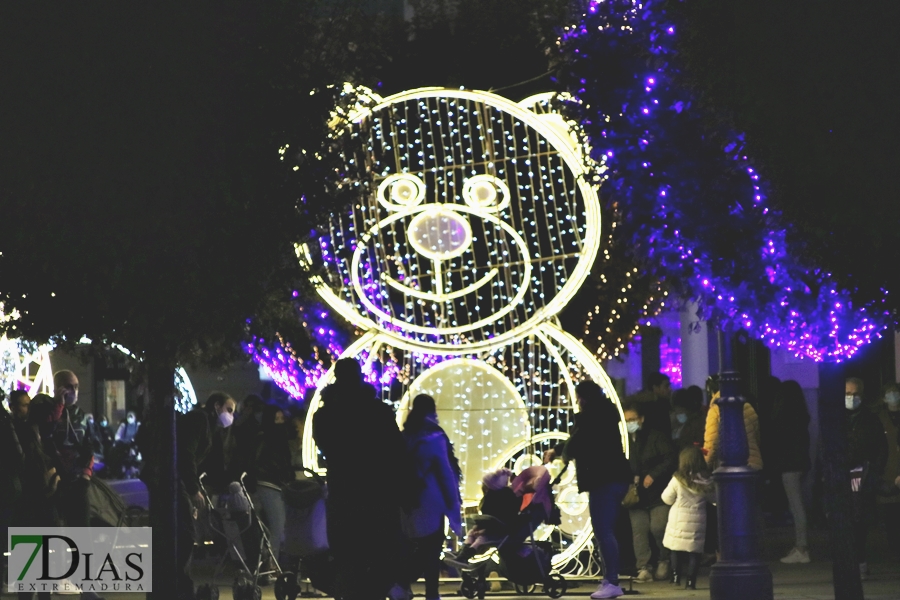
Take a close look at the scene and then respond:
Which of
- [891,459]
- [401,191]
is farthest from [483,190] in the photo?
[891,459]

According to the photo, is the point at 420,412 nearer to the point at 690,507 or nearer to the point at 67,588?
the point at 690,507

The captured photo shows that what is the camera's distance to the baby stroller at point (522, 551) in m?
11.3

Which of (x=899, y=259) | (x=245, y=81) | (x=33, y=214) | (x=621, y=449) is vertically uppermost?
(x=245, y=81)

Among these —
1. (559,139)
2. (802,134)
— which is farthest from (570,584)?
(802,134)

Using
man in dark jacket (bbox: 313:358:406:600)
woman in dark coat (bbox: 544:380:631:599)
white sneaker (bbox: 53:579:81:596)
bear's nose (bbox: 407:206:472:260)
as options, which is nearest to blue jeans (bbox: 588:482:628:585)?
woman in dark coat (bbox: 544:380:631:599)

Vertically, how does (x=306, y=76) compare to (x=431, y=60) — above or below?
below

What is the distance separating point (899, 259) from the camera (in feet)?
24.8

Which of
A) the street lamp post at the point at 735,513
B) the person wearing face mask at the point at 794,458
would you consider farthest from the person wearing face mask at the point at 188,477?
the person wearing face mask at the point at 794,458

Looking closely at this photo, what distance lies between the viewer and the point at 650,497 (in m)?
12.9

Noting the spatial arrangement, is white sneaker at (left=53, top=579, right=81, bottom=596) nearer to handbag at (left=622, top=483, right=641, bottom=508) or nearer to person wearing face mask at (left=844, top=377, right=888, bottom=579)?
handbag at (left=622, top=483, right=641, bottom=508)

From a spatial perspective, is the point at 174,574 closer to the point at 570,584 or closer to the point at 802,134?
the point at 570,584

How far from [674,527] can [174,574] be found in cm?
434

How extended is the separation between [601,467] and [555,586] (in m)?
0.93

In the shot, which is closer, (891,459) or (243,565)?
(243,565)
